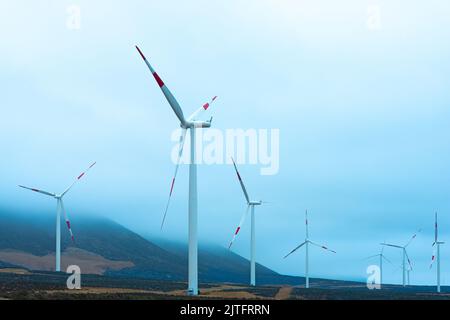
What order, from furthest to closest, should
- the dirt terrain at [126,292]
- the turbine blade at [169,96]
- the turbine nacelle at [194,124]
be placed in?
the turbine nacelle at [194,124] < the turbine blade at [169,96] < the dirt terrain at [126,292]

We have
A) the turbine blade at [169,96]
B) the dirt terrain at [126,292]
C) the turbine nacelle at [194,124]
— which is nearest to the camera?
the dirt terrain at [126,292]

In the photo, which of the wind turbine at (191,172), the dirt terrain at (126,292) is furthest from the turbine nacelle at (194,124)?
the dirt terrain at (126,292)

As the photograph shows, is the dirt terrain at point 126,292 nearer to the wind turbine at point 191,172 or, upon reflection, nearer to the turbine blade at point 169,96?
the wind turbine at point 191,172

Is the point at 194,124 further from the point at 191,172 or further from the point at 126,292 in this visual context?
the point at 126,292

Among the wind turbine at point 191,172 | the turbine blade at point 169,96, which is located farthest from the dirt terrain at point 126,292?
the turbine blade at point 169,96

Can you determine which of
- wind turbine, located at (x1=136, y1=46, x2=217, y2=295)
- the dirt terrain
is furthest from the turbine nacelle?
the dirt terrain

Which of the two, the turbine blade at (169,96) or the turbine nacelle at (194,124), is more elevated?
the turbine blade at (169,96)

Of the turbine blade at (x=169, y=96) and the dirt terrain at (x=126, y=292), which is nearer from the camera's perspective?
the dirt terrain at (x=126, y=292)

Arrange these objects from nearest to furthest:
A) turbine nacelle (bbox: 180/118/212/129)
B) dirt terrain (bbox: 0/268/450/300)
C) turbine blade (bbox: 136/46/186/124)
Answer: dirt terrain (bbox: 0/268/450/300) < turbine blade (bbox: 136/46/186/124) < turbine nacelle (bbox: 180/118/212/129)

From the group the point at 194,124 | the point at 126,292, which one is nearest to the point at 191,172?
the point at 194,124

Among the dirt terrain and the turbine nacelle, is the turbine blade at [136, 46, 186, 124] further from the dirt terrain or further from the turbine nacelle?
the dirt terrain
